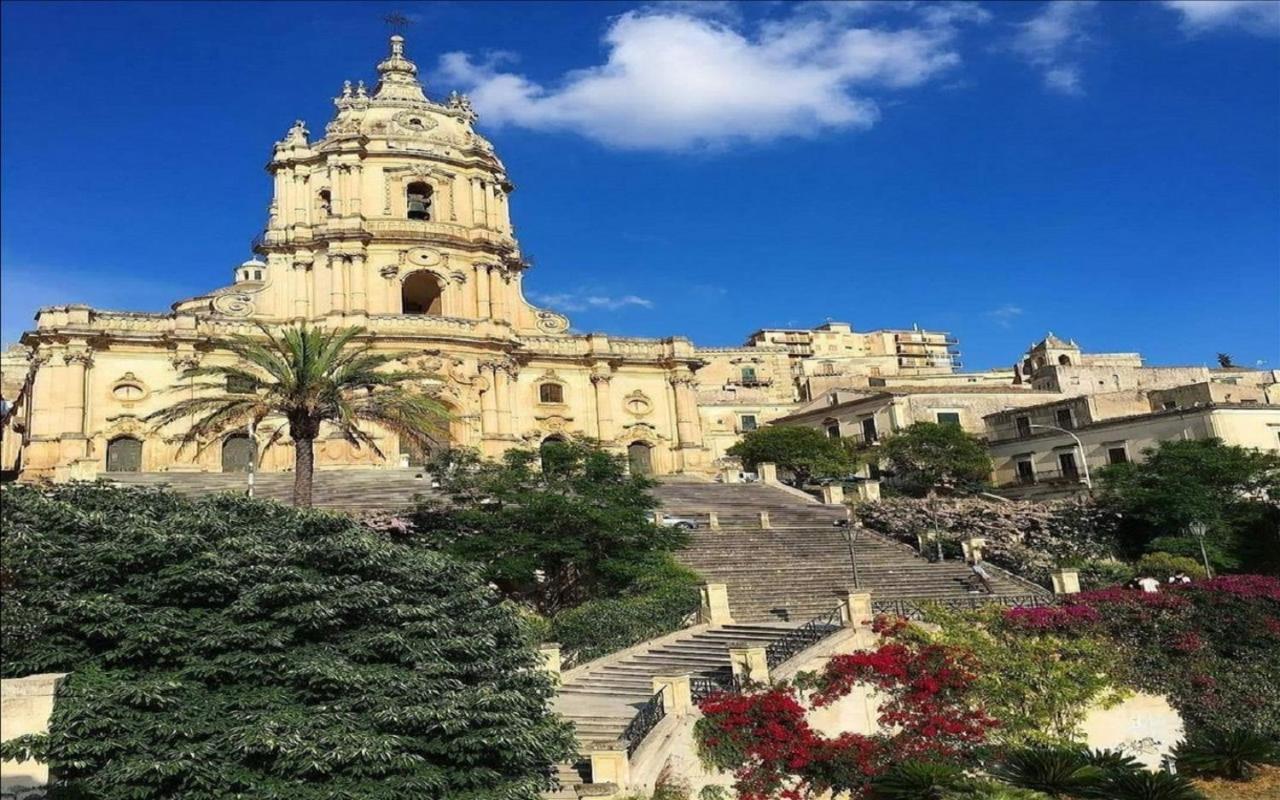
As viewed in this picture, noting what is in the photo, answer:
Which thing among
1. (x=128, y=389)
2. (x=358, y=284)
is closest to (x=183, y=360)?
(x=128, y=389)

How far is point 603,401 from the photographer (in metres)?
53.0

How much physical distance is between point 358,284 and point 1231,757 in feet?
134

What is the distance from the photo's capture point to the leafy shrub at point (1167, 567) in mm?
30458

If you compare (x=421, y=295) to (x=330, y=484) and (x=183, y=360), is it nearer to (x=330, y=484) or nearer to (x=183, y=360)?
(x=183, y=360)

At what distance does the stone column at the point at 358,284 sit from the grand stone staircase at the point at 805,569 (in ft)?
68.0

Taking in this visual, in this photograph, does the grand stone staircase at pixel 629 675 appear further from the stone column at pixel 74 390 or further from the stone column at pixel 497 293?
the stone column at pixel 74 390

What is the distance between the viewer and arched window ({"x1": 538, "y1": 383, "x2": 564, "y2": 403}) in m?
52.7

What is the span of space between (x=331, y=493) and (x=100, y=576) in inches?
907

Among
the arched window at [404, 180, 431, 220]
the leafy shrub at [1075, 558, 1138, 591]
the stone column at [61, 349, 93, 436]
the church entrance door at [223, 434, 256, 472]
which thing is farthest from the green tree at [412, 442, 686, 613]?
the arched window at [404, 180, 431, 220]

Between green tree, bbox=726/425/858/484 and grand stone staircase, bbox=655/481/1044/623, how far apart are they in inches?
484

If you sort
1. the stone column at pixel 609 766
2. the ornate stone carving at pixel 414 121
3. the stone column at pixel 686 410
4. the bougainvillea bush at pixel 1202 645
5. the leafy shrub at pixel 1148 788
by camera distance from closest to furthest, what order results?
the stone column at pixel 609 766 → the leafy shrub at pixel 1148 788 → the bougainvillea bush at pixel 1202 645 → the stone column at pixel 686 410 → the ornate stone carving at pixel 414 121

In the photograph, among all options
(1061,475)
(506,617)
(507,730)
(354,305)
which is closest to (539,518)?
(506,617)

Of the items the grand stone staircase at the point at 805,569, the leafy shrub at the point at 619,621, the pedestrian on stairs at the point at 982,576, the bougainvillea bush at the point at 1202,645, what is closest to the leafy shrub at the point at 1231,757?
the bougainvillea bush at the point at 1202,645

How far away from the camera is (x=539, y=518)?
89.7 ft
